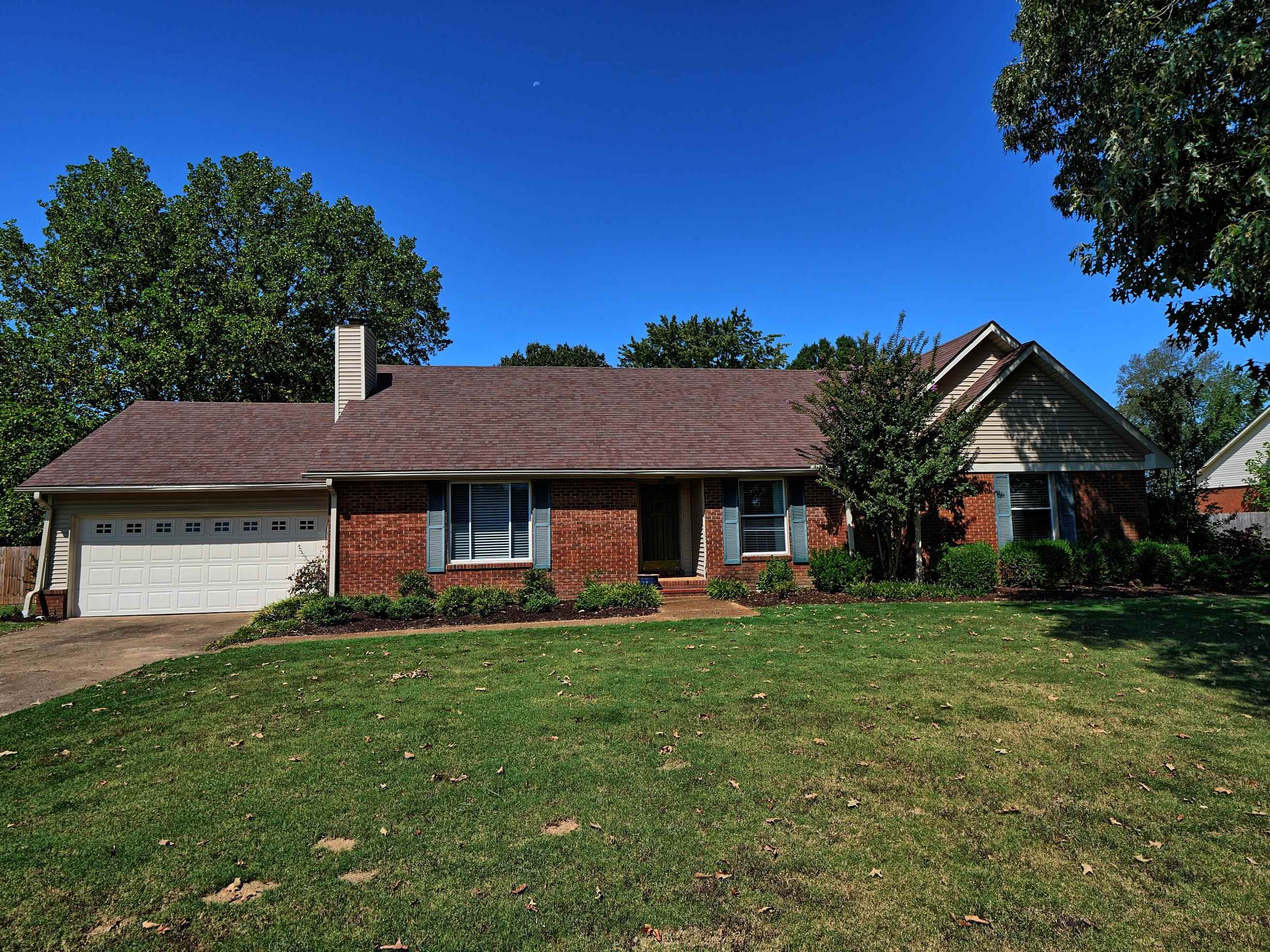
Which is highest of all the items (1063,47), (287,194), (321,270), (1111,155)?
(287,194)

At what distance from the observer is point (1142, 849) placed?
12.5 ft

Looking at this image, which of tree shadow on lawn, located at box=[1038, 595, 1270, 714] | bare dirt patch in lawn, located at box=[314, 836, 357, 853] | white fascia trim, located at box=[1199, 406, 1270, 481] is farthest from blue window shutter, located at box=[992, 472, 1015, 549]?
white fascia trim, located at box=[1199, 406, 1270, 481]

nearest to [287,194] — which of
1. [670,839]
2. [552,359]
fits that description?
[552,359]

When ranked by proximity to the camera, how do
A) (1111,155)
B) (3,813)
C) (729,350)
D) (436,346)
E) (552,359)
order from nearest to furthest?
(3,813)
(1111,155)
(436,346)
(729,350)
(552,359)

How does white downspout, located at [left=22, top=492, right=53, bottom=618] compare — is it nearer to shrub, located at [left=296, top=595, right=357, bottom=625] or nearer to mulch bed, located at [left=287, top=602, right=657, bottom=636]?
shrub, located at [left=296, top=595, right=357, bottom=625]

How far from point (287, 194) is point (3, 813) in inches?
1182

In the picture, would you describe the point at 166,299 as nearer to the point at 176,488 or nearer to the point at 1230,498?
the point at 176,488

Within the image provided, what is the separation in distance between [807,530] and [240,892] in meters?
13.8

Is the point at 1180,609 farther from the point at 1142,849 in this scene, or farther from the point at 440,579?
the point at 440,579

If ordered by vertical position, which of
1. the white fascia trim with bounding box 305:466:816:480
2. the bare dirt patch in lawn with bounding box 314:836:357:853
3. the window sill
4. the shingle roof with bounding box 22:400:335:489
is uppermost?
the shingle roof with bounding box 22:400:335:489

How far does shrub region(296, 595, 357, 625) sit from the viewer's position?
12.2m

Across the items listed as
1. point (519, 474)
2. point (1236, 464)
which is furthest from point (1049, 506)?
point (1236, 464)

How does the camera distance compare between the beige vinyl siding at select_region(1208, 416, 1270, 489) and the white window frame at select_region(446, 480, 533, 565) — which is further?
the beige vinyl siding at select_region(1208, 416, 1270, 489)

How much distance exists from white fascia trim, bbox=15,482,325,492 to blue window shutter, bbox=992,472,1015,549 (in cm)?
1609
